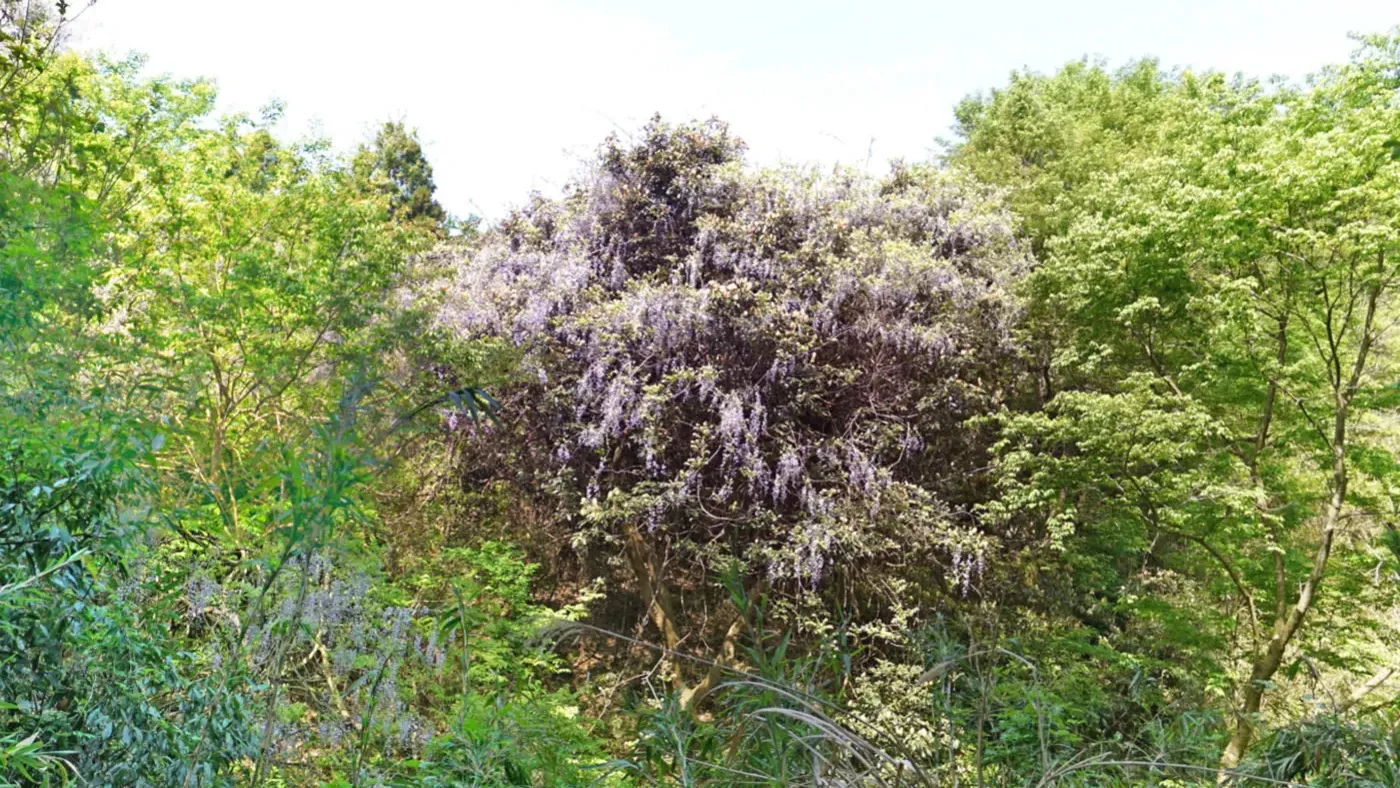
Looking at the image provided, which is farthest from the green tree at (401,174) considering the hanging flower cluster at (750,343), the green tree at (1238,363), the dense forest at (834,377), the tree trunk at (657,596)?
the green tree at (1238,363)

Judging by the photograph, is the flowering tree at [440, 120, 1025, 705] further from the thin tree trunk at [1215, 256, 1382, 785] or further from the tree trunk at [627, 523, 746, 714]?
the thin tree trunk at [1215, 256, 1382, 785]

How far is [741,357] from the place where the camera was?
666 centimetres

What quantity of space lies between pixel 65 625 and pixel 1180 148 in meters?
7.40

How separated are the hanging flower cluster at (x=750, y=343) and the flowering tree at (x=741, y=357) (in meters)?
0.02

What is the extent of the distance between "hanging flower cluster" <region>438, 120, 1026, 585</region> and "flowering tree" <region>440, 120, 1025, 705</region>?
0.06 ft

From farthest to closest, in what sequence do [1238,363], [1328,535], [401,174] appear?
[401,174]
[1238,363]
[1328,535]

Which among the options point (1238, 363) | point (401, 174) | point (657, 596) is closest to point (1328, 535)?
point (1238, 363)

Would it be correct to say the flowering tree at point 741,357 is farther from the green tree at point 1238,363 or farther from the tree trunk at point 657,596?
the green tree at point 1238,363

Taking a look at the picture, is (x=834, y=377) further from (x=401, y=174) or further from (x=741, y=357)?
(x=401, y=174)

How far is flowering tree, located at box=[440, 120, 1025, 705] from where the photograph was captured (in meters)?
6.41

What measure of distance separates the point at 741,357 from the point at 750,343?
0.13 meters

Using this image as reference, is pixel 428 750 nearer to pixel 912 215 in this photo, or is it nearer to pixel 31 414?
pixel 31 414

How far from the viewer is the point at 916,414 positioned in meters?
6.85

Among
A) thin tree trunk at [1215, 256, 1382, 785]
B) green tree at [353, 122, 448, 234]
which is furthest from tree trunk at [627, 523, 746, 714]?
green tree at [353, 122, 448, 234]
